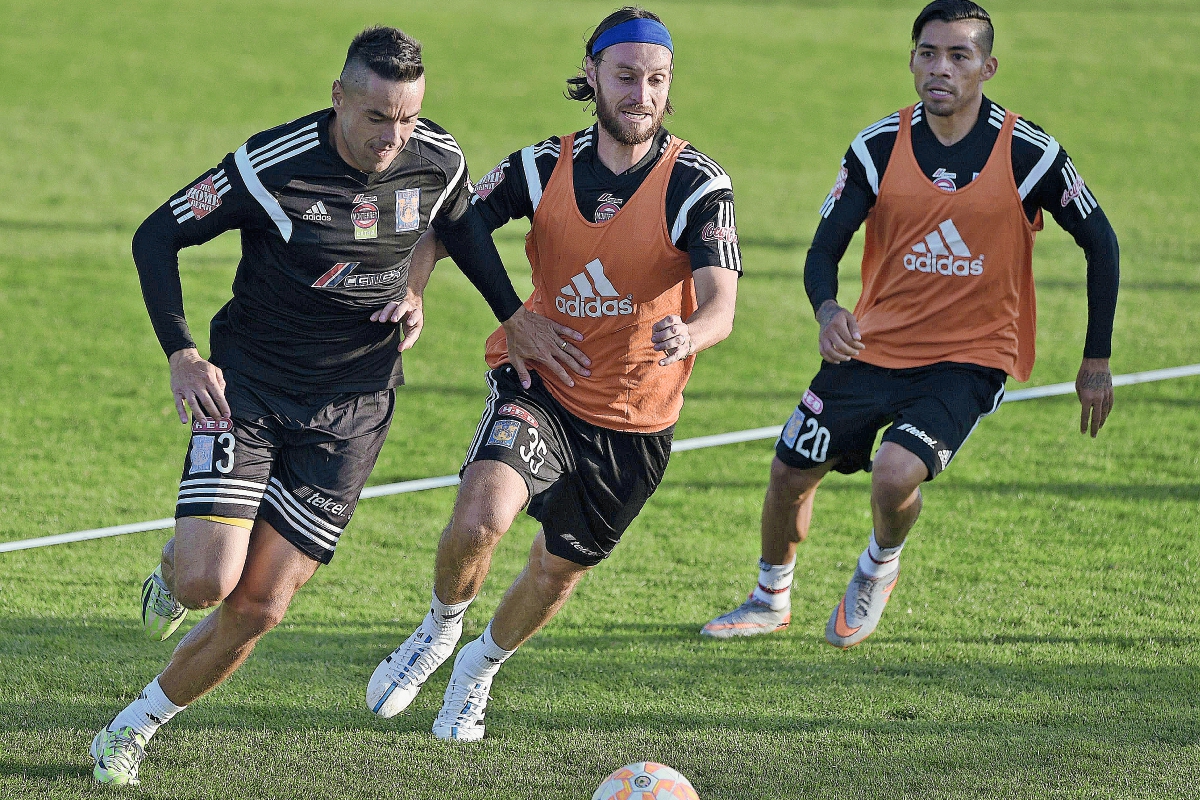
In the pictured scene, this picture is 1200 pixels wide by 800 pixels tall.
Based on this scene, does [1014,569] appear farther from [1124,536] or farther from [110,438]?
[110,438]

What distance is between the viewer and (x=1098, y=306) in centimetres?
550

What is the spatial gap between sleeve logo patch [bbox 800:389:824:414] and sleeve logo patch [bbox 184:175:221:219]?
262 centimetres

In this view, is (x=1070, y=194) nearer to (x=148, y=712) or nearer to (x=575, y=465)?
(x=575, y=465)

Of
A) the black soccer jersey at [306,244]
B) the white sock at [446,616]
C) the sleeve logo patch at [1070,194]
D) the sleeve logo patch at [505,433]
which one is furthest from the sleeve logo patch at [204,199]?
the sleeve logo patch at [1070,194]

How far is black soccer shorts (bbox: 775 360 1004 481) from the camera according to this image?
5.42 m

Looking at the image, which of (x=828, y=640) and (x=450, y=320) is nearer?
(x=828, y=640)

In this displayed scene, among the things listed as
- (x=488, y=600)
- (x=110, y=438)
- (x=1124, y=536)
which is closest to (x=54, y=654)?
(x=488, y=600)

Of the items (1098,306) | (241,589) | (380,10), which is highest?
(1098,306)

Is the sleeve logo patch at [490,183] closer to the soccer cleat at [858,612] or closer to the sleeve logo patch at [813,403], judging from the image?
the sleeve logo patch at [813,403]

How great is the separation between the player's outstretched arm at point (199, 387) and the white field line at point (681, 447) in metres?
2.87

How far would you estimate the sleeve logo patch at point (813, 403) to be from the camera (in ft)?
18.8

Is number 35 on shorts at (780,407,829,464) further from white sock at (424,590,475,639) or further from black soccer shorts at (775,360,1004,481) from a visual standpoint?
white sock at (424,590,475,639)

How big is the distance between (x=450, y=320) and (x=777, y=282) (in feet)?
10.2

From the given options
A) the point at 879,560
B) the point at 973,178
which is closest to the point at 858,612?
the point at 879,560
